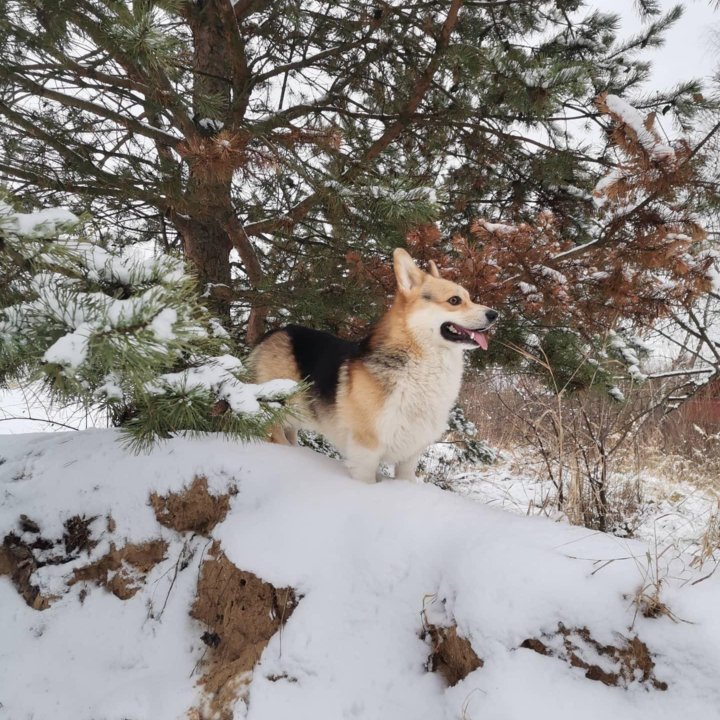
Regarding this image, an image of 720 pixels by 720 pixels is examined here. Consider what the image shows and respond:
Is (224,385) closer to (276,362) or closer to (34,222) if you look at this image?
(34,222)

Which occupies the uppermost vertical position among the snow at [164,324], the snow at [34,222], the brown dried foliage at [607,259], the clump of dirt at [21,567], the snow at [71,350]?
the brown dried foliage at [607,259]

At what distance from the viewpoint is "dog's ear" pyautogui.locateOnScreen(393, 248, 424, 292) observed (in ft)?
10.2

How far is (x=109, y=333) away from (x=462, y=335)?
1.97 meters

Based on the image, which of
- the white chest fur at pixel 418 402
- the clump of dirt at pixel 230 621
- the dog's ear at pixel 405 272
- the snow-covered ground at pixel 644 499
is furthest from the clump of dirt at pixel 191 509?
the snow-covered ground at pixel 644 499

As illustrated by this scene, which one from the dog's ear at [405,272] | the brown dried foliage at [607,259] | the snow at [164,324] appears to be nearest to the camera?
the snow at [164,324]

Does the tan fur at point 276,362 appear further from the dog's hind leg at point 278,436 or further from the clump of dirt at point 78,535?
the clump of dirt at point 78,535

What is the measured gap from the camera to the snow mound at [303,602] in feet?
5.94

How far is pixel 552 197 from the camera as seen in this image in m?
4.80

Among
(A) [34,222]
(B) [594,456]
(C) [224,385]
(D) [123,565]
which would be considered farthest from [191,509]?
(B) [594,456]

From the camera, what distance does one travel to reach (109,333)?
1.52m

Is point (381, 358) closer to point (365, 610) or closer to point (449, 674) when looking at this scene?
point (365, 610)

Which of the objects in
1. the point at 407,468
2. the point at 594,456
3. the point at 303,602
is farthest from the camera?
the point at 594,456

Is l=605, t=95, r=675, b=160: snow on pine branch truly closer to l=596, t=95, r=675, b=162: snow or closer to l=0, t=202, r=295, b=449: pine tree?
l=596, t=95, r=675, b=162: snow

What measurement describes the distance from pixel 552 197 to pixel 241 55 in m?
2.96
